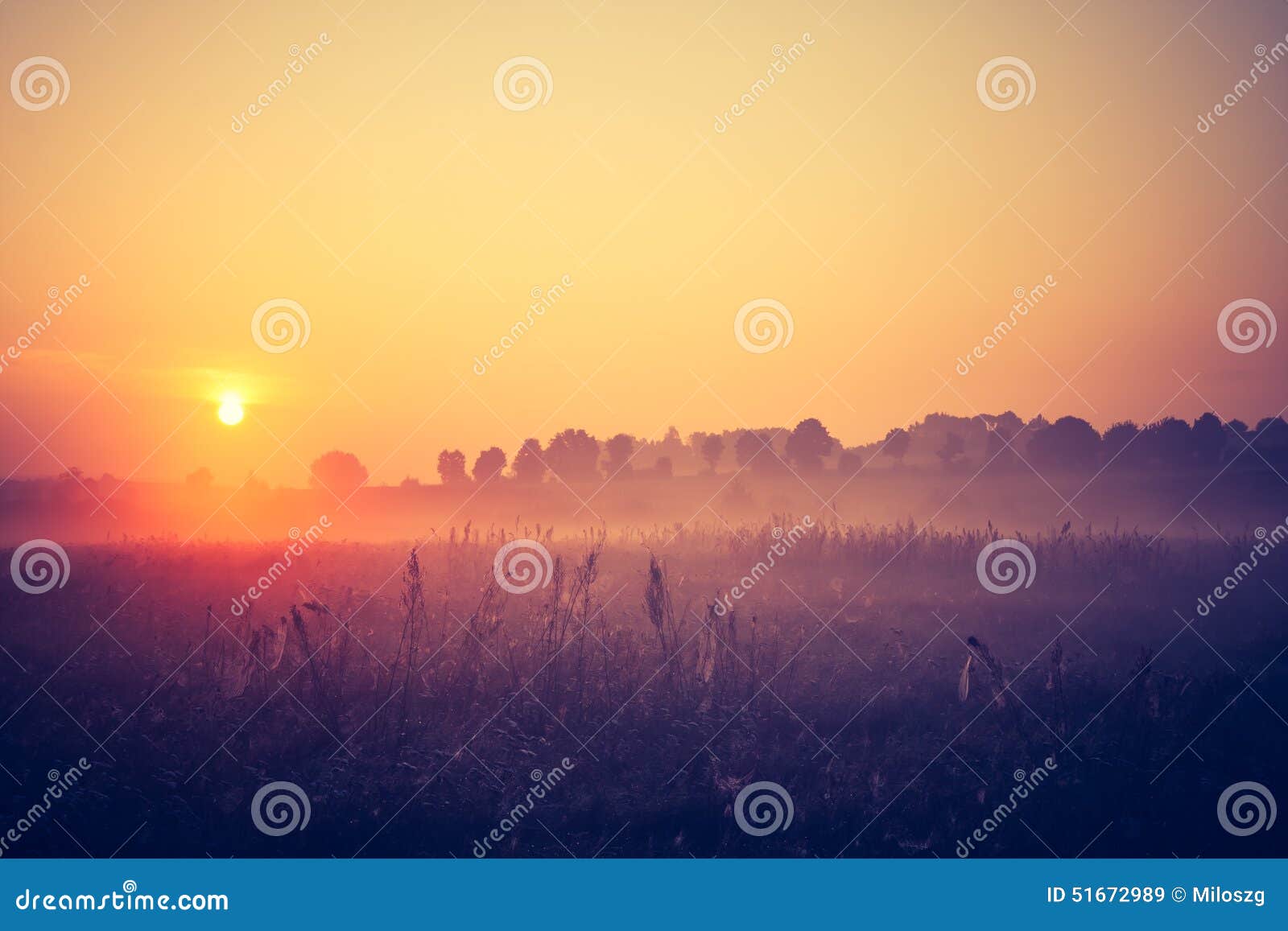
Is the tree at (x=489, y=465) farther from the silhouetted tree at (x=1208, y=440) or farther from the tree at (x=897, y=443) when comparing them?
the silhouetted tree at (x=1208, y=440)

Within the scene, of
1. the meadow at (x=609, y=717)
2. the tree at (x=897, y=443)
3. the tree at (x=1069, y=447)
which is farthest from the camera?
the tree at (x=897, y=443)

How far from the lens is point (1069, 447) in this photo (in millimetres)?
40594

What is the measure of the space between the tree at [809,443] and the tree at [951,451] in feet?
26.2

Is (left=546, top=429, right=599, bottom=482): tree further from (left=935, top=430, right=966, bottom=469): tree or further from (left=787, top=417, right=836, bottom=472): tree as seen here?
(left=935, top=430, right=966, bottom=469): tree

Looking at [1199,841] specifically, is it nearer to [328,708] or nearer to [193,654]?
[328,708]

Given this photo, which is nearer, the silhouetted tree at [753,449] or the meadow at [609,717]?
the meadow at [609,717]

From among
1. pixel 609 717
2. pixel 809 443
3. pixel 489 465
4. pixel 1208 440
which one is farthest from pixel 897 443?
pixel 609 717

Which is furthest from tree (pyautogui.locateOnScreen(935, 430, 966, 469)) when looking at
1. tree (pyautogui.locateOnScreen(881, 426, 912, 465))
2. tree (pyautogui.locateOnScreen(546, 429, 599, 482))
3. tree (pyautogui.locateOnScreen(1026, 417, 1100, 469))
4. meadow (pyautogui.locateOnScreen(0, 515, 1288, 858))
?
meadow (pyautogui.locateOnScreen(0, 515, 1288, 858))

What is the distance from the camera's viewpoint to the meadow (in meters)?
9.21

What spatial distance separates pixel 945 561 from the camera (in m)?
17.7

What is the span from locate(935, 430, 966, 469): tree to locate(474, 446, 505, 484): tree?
2474 centimetres

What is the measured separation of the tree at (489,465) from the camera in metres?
41.2

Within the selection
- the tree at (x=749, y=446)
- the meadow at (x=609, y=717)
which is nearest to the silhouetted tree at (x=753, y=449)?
the tree at (x=749, y=446)

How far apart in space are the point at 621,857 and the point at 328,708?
375cm
